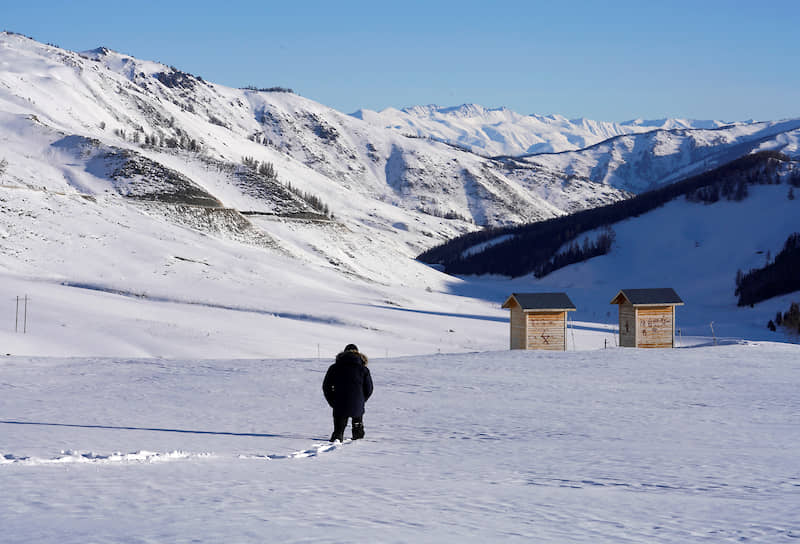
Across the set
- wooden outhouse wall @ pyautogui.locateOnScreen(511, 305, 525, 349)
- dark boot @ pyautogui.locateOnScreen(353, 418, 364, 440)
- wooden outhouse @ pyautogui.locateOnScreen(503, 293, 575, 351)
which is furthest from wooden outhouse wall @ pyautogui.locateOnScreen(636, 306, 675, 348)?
dark boot @ pyautogui.locateOnScreen(353, 418, 364, 440)

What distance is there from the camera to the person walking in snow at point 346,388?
14594 millimetres

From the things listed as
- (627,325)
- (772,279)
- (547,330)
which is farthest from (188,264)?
(772,279)

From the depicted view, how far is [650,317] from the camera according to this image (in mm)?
45844

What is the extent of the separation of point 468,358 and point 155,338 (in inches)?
718

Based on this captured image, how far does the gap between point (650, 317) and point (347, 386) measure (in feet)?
116

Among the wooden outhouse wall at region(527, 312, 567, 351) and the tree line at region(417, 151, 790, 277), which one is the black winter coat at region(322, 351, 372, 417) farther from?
the tree line at region(417, 151, 790, 277)

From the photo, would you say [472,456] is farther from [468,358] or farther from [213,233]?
[213,233]

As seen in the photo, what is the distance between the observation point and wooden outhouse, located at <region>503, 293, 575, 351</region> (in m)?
43.5

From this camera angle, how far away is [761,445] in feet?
46.1

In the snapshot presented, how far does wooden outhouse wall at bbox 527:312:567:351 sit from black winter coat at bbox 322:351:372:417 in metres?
29.8

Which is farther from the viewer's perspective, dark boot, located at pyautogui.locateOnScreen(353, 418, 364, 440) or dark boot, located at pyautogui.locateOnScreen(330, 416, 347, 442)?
dark boot, located at pyautogui.locateOnScreen(353, 418, 364, 440)

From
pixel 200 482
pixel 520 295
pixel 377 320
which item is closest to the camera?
pixel 200 482

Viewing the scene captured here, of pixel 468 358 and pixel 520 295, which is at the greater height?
pixel 520 295

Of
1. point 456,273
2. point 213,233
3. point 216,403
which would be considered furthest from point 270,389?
point 456,273
